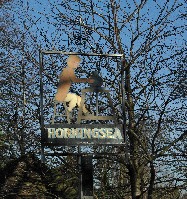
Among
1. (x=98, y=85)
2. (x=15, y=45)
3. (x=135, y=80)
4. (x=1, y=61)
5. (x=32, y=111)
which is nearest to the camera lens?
(x=98, y=85)

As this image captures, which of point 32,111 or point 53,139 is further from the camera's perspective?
point 32,111

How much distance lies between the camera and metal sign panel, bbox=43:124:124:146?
287 inches

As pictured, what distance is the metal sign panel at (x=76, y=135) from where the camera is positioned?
728 cm

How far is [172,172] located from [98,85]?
395 cm

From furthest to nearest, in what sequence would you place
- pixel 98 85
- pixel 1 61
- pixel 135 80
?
1. pixel 1 61
2. pixel 135 80
3. pixel 98 85

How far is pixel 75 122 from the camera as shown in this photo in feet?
25.1

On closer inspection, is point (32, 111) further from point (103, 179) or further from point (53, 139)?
point (53, 139)

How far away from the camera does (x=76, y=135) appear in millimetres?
7352

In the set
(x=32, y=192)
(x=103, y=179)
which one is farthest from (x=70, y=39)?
(x=32, y=192)

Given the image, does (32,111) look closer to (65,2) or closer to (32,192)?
(32,192)

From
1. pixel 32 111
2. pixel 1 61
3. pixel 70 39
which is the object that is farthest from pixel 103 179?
pixel 1 61

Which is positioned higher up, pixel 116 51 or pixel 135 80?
pixel 116 51

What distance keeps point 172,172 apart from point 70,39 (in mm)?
3948

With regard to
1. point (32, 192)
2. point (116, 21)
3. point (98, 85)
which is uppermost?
point (116, 21)
